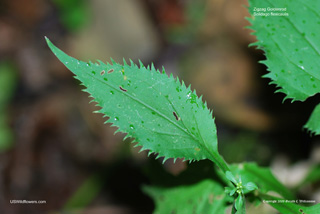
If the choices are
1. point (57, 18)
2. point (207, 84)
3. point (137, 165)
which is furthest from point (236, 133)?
point (57, 18)

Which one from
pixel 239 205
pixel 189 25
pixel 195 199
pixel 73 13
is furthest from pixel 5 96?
pixel 239 205

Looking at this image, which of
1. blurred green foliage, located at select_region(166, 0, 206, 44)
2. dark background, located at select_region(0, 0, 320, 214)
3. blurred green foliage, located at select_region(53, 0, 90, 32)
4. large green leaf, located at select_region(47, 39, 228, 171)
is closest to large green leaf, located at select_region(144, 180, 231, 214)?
large green leaf, located at select_region(47, 39, 228, 171)

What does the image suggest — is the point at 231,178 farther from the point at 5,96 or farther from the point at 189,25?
the point at 5,96

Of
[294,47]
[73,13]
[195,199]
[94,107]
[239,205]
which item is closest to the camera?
[239,205]

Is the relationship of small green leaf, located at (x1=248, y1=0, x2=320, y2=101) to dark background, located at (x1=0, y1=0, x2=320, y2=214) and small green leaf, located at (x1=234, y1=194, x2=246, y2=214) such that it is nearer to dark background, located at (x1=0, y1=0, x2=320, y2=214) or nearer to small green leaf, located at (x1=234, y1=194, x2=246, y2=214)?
small green leaf, located at (x1=234, y1=194, x2=246, y2=214)

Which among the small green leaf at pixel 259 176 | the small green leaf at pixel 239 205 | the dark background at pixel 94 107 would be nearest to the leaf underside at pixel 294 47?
the small green leaf at pixel 259 176

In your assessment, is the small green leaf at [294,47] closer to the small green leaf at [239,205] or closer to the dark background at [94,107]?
the small green leaf at [239,205]

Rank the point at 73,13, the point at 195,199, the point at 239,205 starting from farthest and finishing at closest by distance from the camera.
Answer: the point at 73,13
the point at 195,199
the point at 239,205

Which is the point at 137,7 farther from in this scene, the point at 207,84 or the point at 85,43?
the point at 207,84
